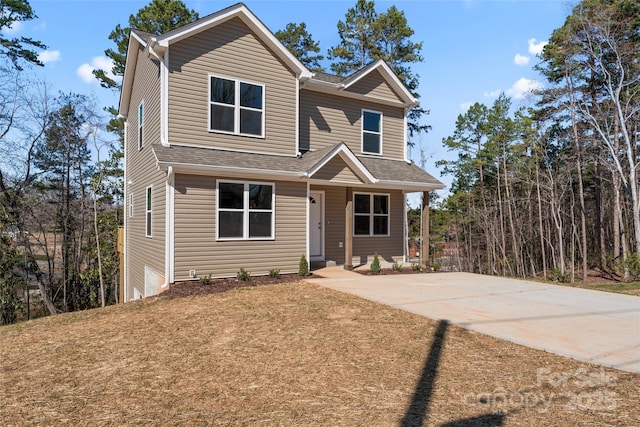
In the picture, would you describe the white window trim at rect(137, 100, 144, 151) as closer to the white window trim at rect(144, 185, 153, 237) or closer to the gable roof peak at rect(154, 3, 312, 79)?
the white window trim at rect(144, 185, 153, 237)

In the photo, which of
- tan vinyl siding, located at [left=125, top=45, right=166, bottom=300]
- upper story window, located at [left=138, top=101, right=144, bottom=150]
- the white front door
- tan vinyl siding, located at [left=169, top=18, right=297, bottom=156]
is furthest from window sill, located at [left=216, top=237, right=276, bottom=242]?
upper story window, located at [left=138, top=101, right=144, bottom=150]

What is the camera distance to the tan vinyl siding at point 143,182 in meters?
10.0

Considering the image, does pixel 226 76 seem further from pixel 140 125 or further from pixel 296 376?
pixel 296 376

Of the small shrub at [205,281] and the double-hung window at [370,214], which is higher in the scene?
the double-hung window at [370,214]

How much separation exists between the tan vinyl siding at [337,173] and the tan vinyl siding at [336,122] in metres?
1.71

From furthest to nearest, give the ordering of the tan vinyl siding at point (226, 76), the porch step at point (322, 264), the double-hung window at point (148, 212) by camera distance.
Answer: the porch step at point (322, 264), the double-hung window at point (148, 212), the tan vinyl siding at point (226, 76)

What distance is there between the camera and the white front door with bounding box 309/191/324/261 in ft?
40.7

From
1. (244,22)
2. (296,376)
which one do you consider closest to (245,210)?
(244,22)

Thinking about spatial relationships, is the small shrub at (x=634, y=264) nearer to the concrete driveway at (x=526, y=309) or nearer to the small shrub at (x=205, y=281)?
the concrete driveway at (x=526, y=309)

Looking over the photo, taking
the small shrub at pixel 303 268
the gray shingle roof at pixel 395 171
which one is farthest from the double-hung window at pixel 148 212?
the gray shingle roof at pixel 395 171

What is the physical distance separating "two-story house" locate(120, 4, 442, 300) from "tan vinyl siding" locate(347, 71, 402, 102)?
5 centimetres

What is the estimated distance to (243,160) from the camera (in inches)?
392

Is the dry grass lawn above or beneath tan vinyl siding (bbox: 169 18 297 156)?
beneath

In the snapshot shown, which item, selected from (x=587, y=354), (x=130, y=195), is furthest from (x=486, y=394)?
(x=130, y=195)
